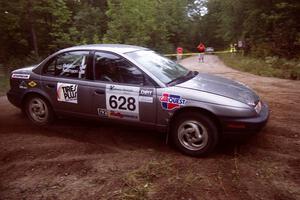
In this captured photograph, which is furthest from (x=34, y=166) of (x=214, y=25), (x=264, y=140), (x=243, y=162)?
(x=214, y=25)

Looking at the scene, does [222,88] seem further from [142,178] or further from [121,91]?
[142,178]

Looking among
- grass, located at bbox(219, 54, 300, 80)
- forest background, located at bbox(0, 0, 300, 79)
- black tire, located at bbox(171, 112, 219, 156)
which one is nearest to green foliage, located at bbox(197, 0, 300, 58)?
forest background, located at bbox(0, 0, 300, 79)

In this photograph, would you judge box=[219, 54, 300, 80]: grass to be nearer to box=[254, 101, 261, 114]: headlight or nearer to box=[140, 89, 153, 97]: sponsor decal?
box=[254, 101, 261, 114]: headlight

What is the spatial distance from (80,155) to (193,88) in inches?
82.1

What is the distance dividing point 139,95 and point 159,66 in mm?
826

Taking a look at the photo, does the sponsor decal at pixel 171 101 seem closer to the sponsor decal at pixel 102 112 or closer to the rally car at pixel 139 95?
the rally car at pixel 139 95

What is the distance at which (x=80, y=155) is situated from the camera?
15.6ft

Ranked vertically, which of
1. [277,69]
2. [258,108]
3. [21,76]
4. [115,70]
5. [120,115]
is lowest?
[120,115]

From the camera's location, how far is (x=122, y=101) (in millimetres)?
4961

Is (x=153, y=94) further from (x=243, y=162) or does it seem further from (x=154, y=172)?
(x=243, y=162)

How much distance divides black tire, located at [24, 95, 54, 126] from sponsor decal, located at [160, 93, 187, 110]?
2.44 meters

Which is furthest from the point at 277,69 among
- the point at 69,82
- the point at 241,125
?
the point at 69,82

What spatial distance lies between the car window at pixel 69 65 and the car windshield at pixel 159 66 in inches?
35.1

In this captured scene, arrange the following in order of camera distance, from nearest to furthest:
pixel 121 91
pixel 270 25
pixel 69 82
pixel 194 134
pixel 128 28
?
pixel 194 134, pixel 121 91, pixel 69 82, pixel 270 25, pixel 128 28
